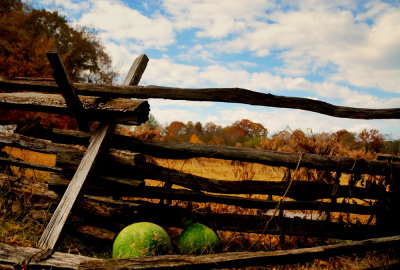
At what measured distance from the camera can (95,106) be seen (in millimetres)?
3068

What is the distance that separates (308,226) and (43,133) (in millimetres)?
15032

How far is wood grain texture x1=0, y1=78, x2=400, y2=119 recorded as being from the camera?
285cm

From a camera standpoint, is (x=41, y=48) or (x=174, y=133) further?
(x=174, y=133)

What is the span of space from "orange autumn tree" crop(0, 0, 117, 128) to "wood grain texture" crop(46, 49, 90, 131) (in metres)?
9.29

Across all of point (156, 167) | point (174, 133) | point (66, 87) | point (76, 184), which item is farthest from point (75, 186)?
point (174, 133)

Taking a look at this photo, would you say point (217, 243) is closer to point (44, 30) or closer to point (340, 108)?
point (340, 108)

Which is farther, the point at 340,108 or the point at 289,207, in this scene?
the point at 289,207

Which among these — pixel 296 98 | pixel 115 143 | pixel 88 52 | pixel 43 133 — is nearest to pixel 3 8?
pixel 88 52

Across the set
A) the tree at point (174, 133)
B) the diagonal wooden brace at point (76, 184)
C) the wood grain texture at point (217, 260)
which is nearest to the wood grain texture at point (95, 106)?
the diagonal wooden brace at point (76, 184)

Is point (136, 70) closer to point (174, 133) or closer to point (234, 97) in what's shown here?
point (234, 97)

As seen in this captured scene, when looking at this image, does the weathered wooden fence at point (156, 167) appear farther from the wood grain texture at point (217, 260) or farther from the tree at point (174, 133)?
the tree at point (174, 133)

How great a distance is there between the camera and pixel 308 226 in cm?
333

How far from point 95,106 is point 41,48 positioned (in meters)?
15.0

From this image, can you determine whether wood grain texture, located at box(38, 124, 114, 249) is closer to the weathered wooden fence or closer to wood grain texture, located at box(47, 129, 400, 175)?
the weathered wooden fence
